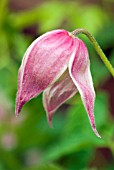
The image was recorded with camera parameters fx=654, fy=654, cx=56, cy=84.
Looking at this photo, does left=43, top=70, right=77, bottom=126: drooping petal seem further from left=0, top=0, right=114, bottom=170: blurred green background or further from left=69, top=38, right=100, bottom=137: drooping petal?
left=0, top=0, right=114, bottom=170: blurred green background

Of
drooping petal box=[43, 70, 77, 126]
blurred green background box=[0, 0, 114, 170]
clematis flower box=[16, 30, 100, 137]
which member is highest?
clematis flower box=[16, 30, 100, 137]

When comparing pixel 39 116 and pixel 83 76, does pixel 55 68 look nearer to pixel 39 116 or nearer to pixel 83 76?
pixel 83 76

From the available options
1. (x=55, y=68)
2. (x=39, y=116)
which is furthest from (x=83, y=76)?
(x=39, y=116)

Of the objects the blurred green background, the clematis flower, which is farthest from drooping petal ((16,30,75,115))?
the blurred green background

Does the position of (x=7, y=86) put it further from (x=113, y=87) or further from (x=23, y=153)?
(x=113, y=87)

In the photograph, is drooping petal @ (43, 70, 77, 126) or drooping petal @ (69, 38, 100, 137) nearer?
drooping petal @ (69, 38, 100, 137)

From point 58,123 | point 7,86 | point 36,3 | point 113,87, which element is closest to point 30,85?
point 7,86

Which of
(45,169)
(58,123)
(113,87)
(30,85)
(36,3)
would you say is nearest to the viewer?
(30,85)
